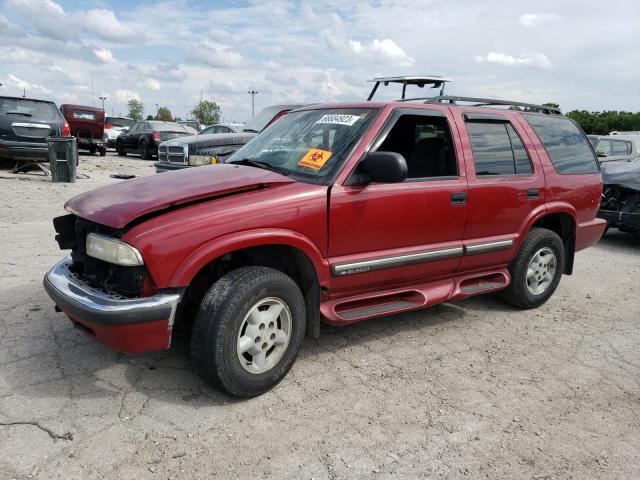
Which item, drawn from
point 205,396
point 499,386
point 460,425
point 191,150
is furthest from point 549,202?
point 191,150

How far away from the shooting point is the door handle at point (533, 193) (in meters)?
4.41

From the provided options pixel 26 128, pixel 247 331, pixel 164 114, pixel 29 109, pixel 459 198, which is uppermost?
pixel 164 114

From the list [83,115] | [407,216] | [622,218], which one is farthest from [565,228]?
[83,115]

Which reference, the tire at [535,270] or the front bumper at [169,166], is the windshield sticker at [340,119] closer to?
the tire at [535,270]

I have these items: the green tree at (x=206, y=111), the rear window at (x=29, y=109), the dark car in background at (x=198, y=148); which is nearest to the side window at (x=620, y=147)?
the dark car in background at (x=198, y=148)

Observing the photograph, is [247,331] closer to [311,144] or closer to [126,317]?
[126,317]

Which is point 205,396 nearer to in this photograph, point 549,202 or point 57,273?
point 57,273

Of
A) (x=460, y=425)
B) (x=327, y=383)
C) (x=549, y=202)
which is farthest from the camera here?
(x=549, y=202)

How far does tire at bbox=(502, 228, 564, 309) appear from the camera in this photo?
4.58m

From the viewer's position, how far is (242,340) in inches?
117

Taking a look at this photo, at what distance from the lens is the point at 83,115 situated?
1817cm

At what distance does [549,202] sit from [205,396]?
342cm

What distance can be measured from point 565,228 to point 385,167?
2.71 m

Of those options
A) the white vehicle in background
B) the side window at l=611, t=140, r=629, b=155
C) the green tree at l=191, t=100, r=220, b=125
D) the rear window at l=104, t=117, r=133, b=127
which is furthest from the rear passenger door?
the green tree at l=191, t=100, r=220, b=125
